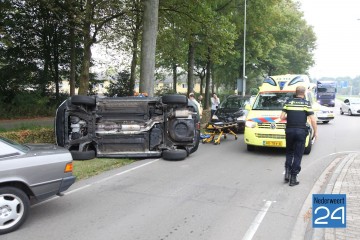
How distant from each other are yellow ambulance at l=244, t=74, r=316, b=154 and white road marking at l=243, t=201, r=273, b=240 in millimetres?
4202

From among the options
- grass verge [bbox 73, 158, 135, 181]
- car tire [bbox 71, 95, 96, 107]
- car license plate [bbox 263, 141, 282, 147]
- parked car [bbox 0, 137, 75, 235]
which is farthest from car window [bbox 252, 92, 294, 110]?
parked car [bbox 0, 137, 75, 235]

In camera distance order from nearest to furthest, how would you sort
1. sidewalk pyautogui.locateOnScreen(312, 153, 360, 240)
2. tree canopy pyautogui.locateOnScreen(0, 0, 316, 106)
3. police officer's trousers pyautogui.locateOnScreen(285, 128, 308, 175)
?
sidewalk pyautogui.locateOnScreen(312, 153, 360, 240) → police officer's trousers pyautogui.locateOnScreen(285, 128, 308, 175) → tree canopy pyautogui.locateOnScreen(0, 0, 316, 106)

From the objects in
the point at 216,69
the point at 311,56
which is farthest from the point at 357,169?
the point at 311,56

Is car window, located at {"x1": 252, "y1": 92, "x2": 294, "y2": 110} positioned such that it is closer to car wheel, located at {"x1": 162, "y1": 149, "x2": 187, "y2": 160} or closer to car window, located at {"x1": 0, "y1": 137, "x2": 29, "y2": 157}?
car wheel, located at {"x1": 162, "y1": 149, "x2": 187, "y2": 160}

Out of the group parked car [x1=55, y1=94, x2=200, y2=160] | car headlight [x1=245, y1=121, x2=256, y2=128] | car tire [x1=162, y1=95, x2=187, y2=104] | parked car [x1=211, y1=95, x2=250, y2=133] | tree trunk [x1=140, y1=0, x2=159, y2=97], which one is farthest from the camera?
parked car [x1=211, y1=95, x2=250, y2=133]

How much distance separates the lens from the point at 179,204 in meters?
5.93

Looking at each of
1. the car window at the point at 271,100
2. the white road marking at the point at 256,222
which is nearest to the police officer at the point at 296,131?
the white road marking at the point at 256,222

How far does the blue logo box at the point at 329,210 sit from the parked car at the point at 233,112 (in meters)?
11.1

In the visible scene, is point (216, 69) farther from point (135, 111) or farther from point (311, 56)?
point (135, 111)

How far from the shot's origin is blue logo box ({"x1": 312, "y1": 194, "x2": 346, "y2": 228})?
316cm

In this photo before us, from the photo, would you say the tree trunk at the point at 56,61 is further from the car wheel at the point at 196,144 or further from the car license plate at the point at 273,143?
the car license plate at the point at 273,143

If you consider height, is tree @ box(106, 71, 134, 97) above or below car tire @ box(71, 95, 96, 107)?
above

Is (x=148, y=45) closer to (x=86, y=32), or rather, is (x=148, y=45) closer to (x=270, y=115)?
(x=86, y=32)

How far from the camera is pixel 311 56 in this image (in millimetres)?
50938
